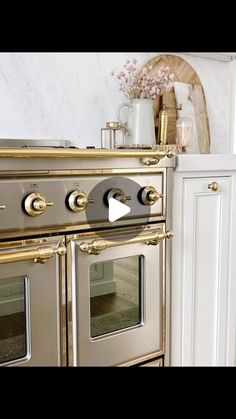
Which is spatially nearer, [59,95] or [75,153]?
[75,153]

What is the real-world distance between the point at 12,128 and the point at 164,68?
76 centimetres

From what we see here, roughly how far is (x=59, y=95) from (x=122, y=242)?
78 cm

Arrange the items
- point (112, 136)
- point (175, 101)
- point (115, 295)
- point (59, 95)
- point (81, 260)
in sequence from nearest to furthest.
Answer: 1. point (81, 260)
2. point (115, 295)
3. point (112, 136)
4. point (59, 95)
5. point (175, 101)

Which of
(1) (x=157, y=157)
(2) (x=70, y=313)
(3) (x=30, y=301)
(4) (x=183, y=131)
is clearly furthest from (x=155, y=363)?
(4) (x=183, y=131)

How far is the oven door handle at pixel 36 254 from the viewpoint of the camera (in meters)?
0.82

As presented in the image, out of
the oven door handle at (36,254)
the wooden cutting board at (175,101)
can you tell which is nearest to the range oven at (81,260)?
the oven door handle at (36,254)

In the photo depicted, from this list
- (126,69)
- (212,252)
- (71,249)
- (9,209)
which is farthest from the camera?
(126,69)

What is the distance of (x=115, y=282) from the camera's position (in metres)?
1.05

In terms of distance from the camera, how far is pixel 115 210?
39.4 inches

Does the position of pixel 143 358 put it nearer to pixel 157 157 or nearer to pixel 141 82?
pixel 157 157

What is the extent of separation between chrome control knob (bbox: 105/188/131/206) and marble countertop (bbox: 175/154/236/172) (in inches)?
9.0
